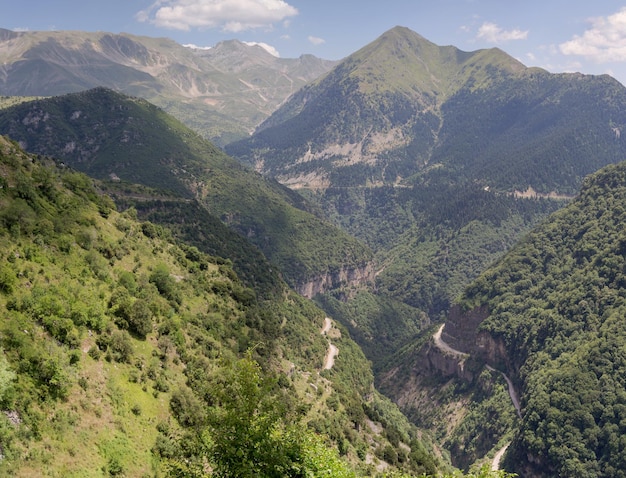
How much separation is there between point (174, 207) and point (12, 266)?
105693 millimetres

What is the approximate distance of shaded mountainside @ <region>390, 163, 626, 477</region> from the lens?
429ft

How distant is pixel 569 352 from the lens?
156500 mm

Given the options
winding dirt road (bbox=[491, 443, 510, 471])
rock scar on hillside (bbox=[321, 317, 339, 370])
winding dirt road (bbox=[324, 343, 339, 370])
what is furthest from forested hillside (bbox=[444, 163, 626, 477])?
rock scar on hillside (bbox=[321, 317, 339, 370])

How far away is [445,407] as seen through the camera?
18612 cm

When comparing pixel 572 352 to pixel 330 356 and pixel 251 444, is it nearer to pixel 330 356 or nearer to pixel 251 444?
pixel 330 356

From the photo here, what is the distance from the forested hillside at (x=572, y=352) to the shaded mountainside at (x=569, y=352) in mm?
272

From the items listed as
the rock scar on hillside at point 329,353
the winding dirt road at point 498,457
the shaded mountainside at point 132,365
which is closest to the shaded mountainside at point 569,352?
the winding dirt road at point 498,457

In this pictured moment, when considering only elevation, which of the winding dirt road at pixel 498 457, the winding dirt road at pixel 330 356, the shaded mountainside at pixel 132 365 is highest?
the shaded mountainside at pixel 132 365

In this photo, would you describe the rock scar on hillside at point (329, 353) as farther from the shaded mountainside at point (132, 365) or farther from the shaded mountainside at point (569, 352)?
the shaded mountainside at point (569, 352)

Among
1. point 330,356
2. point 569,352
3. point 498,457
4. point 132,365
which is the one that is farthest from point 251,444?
point 569,352

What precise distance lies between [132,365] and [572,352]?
488ft

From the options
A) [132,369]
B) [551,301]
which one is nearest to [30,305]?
[132,369]

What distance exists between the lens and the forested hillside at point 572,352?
428ft

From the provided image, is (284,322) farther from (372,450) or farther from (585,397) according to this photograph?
(585,397)
